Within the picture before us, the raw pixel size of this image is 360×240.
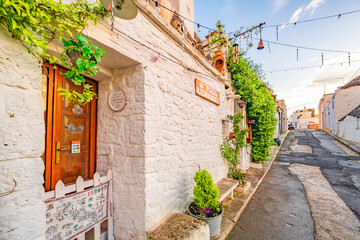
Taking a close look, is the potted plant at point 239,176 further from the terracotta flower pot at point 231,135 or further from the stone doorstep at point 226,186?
the terracotta flower pot at point 231,135

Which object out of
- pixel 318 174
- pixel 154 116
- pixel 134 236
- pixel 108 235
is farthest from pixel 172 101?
pixel 318 174

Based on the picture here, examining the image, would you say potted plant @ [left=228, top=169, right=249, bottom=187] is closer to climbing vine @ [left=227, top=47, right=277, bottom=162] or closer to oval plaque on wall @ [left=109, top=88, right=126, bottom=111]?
climbing vine @ [left=227, top=47, right=277, bottom=162]

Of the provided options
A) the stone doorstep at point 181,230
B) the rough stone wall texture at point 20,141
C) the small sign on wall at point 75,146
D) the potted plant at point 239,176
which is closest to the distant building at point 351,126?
the potted plant at point 239,176

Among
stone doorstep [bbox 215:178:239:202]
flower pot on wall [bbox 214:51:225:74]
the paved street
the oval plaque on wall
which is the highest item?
flower pot on wall [bbox 214:51:225:74]

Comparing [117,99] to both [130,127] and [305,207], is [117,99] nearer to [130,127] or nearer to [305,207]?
[130,127]

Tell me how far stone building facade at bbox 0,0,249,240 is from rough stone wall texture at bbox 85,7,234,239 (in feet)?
0.04

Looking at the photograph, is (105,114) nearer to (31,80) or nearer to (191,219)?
(31,80)

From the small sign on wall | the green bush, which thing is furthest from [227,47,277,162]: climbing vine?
the small sign on wall

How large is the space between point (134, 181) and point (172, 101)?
1.34 metres

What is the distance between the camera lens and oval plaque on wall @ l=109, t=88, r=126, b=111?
86.5 inches

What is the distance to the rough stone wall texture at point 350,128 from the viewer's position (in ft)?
39.2

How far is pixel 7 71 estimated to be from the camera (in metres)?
1.06

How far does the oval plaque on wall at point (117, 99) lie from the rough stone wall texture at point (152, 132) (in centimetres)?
10

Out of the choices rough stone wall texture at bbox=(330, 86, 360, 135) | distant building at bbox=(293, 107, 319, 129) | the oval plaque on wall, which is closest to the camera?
the oval plaque on wall
